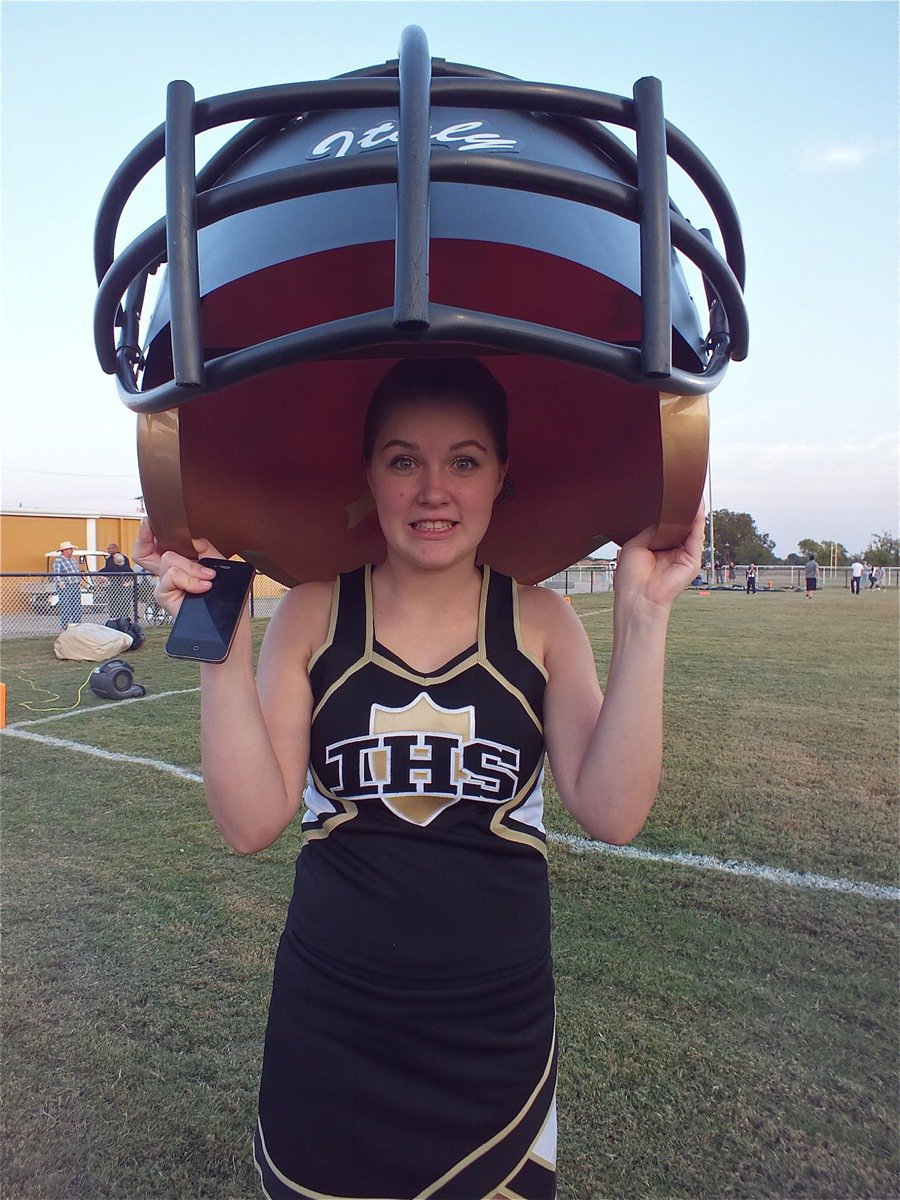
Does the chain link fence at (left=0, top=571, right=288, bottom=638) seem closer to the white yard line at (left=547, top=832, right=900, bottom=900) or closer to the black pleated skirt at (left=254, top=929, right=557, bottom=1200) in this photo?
the white yard line at (left=547, top=832, right=900, bottom=900)

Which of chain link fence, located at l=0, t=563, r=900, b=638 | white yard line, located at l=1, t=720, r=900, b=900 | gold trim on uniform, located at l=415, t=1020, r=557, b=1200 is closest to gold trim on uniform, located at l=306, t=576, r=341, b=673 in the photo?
gold trim on uniform, located at l=415, t=1020, r=557, b=1200

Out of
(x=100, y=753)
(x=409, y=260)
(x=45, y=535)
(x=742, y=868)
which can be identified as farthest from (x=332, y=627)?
(x=45, y=535)

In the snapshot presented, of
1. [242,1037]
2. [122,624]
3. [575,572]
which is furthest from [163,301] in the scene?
[575,572]

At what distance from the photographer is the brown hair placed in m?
1.25

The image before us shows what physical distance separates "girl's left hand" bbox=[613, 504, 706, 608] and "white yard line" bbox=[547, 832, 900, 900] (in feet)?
8.86

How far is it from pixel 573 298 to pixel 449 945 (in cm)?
104

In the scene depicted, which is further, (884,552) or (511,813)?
(884,552)

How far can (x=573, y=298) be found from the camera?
1.22 m

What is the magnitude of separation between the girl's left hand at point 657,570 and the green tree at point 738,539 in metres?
87.9

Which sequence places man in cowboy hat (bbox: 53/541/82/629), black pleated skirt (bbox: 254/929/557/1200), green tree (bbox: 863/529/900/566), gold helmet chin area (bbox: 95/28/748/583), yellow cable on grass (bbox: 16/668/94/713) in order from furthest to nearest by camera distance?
green tree (bbox: 863/529/900/566), man in cowboy hat (bbox: 53/541/82/629), yellow cable on grass (bbox: 16/668/94/713), black pleated skirt (bbox: 254/929/557/1200), gold helmet chin area (bbox: 95/28/748/583)

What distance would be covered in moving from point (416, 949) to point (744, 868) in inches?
123

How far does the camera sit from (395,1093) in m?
1.21

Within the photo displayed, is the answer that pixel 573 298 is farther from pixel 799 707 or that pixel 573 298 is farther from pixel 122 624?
pixel 122 624

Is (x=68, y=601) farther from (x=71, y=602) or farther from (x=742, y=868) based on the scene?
(x=742, y=868)
